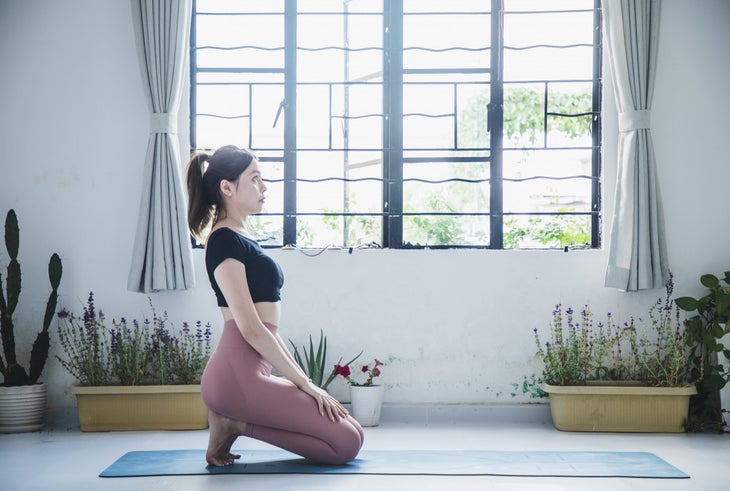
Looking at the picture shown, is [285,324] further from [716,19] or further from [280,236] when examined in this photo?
[716,19]

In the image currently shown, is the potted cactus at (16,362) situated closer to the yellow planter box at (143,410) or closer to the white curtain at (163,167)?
the yellow planter box at (143,410)

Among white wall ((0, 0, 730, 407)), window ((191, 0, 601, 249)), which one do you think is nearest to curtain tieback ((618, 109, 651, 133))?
white wall ((0, 0, 730, 407))

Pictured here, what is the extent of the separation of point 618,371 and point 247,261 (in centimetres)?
241

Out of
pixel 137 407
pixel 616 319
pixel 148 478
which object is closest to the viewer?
pixel 148 478

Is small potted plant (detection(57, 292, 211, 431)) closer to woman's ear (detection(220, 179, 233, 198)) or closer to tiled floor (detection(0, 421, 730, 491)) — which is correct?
tiled floor (detection(0, 421, 730, 491))

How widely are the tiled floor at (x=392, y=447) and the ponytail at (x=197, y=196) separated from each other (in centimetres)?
102

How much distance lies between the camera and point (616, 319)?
479cm

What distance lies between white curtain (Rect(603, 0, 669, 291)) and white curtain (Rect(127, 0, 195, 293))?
245 centimetres

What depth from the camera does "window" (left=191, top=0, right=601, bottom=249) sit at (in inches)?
196

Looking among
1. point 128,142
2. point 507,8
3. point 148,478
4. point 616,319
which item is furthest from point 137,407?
point 507,8

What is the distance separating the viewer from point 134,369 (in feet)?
14.7

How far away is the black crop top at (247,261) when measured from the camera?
3264mm

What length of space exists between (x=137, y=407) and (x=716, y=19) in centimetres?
399

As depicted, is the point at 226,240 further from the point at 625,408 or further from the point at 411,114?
the point at 625,408
